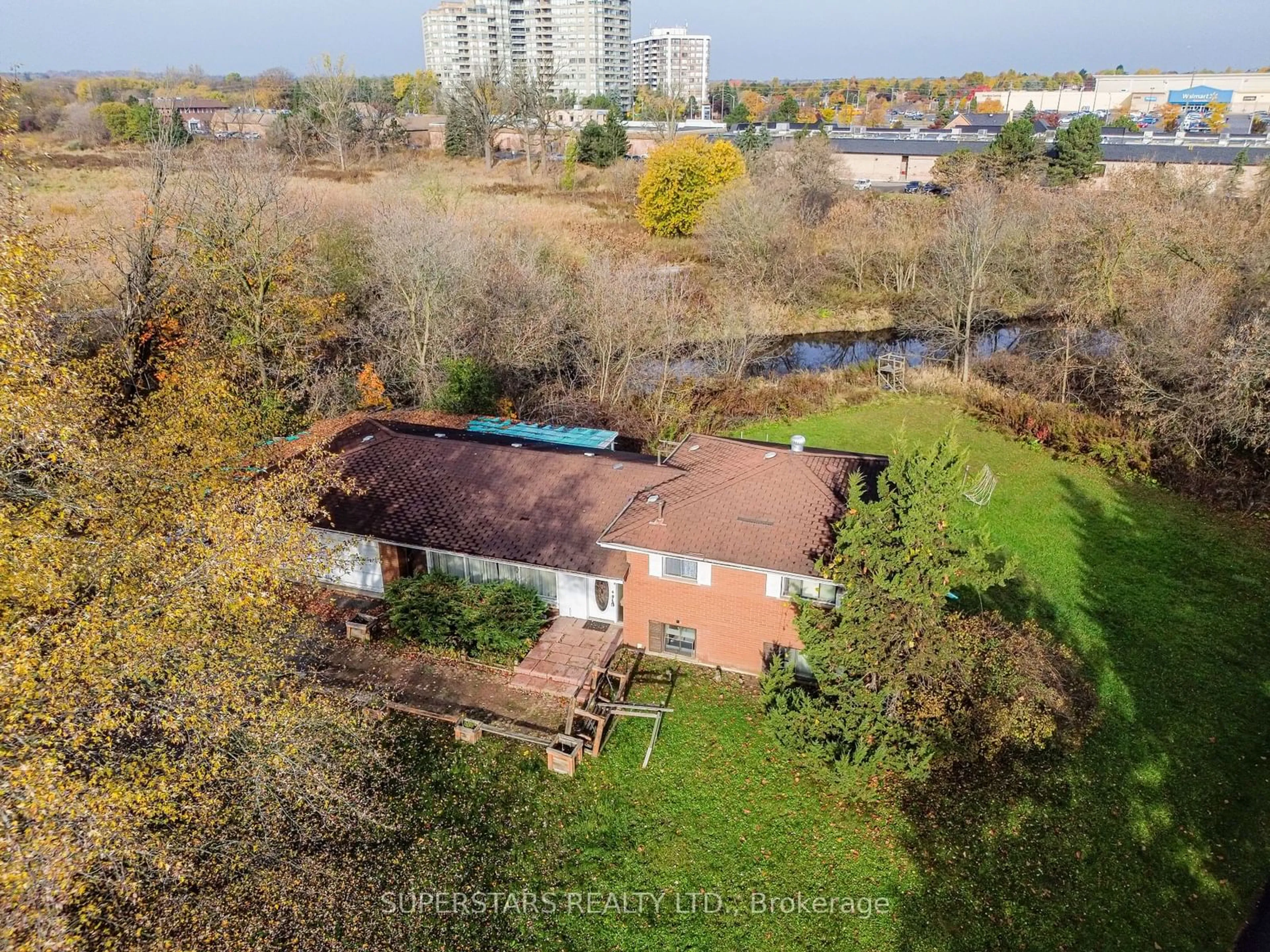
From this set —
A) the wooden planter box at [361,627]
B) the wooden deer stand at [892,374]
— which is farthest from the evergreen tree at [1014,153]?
the wooden planter box at [361,627]

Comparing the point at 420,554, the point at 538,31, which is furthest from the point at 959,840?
the point at 538,31

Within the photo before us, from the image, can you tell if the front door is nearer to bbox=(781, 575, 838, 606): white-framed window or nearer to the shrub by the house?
the shrub by the house

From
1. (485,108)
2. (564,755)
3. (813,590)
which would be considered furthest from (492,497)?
(485,108)

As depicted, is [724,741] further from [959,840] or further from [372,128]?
[372,128]

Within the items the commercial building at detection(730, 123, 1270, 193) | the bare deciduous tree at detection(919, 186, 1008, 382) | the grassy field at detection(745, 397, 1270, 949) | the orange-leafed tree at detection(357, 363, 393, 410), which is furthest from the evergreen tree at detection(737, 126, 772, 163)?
the grassy field at detection(745, 397, 1270, 949)

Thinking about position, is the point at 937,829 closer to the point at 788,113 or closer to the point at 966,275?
the point at 966,275

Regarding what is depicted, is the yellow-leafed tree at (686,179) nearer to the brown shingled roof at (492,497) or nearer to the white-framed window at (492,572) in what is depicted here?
the brown shingled roof at (492,497)
